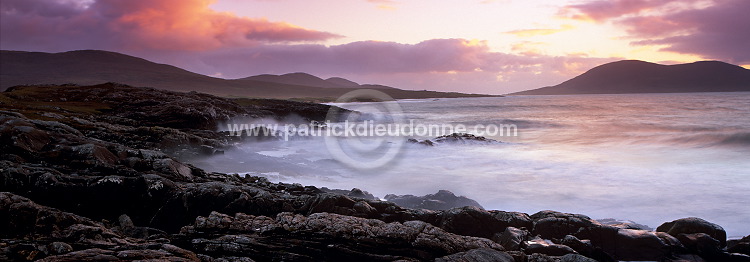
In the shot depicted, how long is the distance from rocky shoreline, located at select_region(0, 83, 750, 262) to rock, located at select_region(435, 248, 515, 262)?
3cm

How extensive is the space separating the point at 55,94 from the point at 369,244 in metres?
46.5

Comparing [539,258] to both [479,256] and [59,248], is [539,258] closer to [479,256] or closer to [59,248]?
[479,256]

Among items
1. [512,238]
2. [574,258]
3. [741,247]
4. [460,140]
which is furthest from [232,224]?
[460,140]

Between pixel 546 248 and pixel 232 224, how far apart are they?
6.35 m

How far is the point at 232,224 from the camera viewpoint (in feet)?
29.3

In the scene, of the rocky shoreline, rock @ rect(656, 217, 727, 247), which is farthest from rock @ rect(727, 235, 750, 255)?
rock @ rect(656, 217, 727, 247)

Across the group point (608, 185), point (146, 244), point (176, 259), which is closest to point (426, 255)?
point (176, 259)

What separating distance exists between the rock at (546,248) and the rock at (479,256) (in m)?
0.83

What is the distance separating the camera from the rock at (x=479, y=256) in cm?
737

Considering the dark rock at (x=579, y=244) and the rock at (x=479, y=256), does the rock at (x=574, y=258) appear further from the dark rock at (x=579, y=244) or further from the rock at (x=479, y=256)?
the rock at (x=479, y=256)

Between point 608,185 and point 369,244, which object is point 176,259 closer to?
point 369,244

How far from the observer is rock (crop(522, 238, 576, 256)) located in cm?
789

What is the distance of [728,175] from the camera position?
20.0m

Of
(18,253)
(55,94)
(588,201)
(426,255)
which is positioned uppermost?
(55,94)
